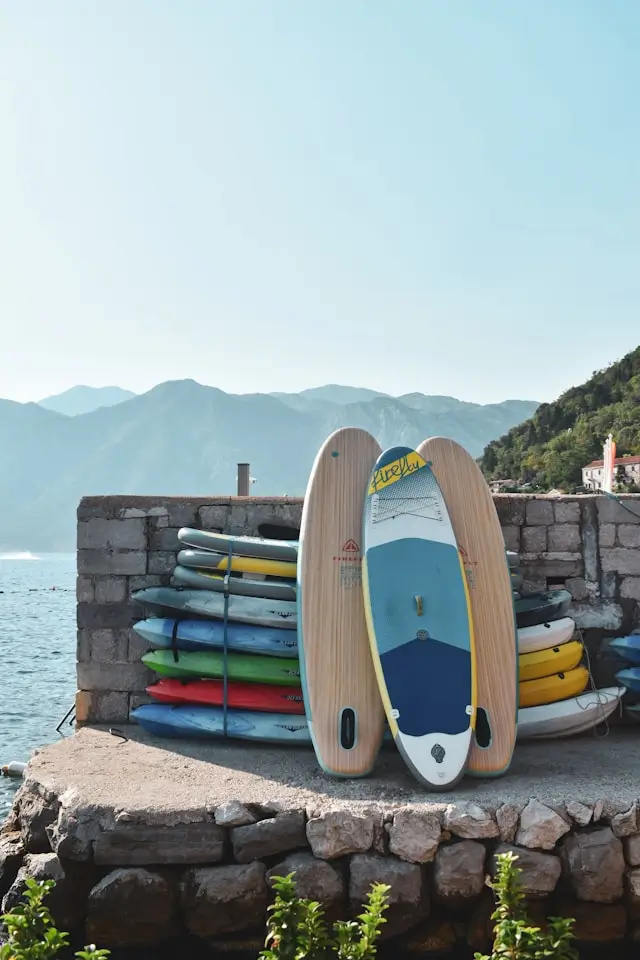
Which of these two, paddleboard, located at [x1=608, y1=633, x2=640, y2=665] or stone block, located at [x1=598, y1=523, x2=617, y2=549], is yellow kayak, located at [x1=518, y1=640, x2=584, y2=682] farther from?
stone block, located at [x1=598, y1=523, x2=617, y2=549]

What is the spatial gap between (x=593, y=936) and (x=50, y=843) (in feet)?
7.84

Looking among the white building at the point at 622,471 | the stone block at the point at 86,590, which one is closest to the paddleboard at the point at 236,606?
the stone block at the point at 86,590

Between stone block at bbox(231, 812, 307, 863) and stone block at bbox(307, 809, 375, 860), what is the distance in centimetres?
6

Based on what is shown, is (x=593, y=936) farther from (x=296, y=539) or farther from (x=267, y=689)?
(x=296, y=539)

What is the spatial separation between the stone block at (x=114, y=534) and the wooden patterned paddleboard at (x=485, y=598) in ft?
6.02

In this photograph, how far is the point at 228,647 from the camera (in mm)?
4836

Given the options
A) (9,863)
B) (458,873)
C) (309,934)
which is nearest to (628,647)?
(458,873)

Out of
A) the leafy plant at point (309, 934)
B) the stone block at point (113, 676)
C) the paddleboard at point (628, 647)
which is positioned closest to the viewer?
the leafy plant at point (309, 934)

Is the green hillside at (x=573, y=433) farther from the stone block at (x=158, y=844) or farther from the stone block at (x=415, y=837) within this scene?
the stone block at (x=158, y=844)

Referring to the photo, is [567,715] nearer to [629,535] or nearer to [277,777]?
[629,535]

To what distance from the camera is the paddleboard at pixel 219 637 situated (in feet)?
15.8

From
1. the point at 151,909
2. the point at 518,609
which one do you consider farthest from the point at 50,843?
the point at 518,609

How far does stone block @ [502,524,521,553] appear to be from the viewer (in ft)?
18.1

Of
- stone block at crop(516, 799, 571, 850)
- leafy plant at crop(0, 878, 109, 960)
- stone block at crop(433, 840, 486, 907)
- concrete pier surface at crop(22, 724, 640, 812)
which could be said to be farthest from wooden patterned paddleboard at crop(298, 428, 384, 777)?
leafy plant at crop(0, 878, 109, 960)
